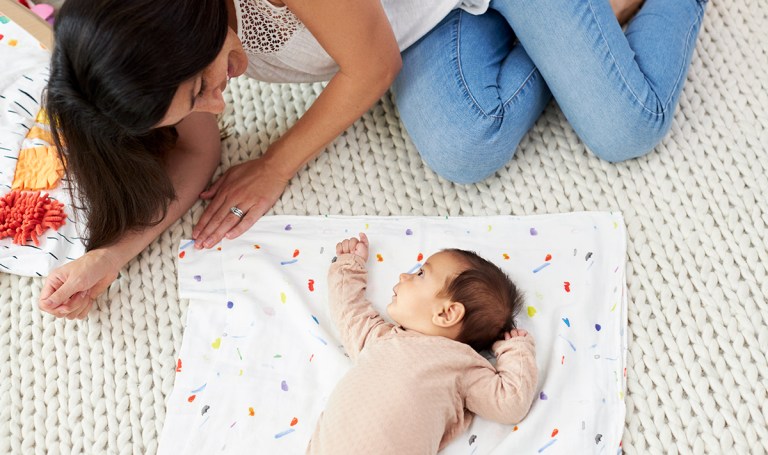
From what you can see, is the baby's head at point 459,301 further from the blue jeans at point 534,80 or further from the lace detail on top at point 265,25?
the lace detail on top at point 265,25

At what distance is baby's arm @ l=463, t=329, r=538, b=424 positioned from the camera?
0.95 metres

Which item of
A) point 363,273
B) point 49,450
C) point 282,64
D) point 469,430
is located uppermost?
→ point 282,64

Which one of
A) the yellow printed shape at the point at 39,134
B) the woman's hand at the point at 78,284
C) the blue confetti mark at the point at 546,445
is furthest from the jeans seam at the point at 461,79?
the yellow printed shape at the point at 39,134

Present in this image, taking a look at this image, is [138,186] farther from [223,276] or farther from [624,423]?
[624,423]

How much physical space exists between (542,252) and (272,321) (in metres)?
0.42

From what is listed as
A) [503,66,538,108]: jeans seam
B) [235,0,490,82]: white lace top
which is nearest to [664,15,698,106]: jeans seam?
[503,66,538,108]: jeans seam

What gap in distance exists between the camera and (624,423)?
997 millimetres

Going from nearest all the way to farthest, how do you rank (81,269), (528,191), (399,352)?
(399,352)
(81,269)
(528,191)

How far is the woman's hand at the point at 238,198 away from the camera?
118cm

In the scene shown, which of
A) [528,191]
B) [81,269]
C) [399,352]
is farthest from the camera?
[528,191]

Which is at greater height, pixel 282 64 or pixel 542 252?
pixel 282 64

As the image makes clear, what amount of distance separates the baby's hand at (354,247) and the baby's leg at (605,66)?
0.40 meters

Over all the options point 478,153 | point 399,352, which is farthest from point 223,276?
point 478,153

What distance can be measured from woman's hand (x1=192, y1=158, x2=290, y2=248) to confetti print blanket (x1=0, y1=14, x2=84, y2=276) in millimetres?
202
